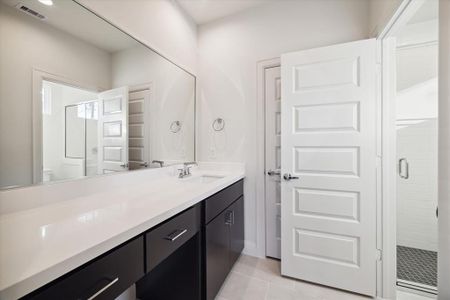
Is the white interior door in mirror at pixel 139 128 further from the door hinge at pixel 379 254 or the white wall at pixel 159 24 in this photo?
the door hinge at pixel 379 254

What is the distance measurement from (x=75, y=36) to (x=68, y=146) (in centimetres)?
64

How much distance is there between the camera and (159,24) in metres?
1.80

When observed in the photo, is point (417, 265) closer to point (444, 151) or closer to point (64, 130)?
point (444, 151)

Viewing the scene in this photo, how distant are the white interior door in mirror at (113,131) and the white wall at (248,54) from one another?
3.29 feet

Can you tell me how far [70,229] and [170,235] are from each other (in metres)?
0.41

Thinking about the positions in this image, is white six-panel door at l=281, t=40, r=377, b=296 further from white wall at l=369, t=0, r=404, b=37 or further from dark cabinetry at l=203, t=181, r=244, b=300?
dark cabinetry at l=203, t=181, r=244, b=300

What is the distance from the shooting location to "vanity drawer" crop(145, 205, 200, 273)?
0.87m

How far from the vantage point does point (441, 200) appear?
0.93m

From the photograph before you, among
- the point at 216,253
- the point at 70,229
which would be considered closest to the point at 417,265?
the point at 216,253

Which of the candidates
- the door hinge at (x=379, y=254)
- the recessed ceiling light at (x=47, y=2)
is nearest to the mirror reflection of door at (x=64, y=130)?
the recessed ceiling light at (x=47, y=2)

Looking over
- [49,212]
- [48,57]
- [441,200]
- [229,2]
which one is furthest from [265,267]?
[229,2]

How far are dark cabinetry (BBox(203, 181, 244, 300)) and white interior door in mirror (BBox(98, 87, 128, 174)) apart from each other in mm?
703

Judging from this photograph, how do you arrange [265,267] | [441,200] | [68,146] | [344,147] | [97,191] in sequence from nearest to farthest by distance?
[441,200] < [68,146] < [97,191] < [344,147] < [265,267]

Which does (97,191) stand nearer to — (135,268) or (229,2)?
(135,268)
